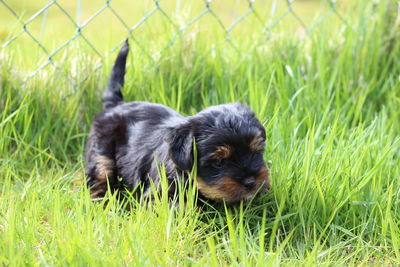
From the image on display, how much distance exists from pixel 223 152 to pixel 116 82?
4.95 ft

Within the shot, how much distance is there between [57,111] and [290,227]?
219cm

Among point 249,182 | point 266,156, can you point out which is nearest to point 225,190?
point 249,182

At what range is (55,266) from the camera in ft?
9.68

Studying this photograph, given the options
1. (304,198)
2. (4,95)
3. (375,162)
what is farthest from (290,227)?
(4,95)

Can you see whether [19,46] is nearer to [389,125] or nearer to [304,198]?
[304,198]

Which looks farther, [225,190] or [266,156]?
[266,156]

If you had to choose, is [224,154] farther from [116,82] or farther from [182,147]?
[116,82]

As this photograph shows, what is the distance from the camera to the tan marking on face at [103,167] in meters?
4.50

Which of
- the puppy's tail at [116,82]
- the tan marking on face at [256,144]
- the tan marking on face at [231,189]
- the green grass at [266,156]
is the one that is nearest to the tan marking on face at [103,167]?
the green grass at [266,156]

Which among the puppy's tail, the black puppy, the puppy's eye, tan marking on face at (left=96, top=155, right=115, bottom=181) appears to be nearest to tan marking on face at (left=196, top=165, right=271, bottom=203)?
the black puppy

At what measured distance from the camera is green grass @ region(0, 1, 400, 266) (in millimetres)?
3275

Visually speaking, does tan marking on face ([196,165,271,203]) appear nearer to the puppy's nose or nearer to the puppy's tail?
the puppy's nose

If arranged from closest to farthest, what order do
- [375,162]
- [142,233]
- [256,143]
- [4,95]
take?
[142,233], [256,143], [375,162], [4,95]

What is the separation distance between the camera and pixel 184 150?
3645mm
